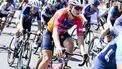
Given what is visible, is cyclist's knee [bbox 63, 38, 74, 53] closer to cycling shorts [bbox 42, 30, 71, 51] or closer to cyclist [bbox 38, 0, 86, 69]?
cyclist [bbox 38, 0, 86, 69]

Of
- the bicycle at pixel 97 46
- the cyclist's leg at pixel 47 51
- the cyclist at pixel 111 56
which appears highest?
the cyclist at pixel 111 56

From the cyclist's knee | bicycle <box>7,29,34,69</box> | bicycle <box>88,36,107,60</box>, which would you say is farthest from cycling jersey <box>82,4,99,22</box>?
the cyclist's knee

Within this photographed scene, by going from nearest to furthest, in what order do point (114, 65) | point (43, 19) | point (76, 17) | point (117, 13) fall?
point (114, 65)
point (76, 17)
point (117, 13)
point (43, 19)

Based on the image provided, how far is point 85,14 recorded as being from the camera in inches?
589

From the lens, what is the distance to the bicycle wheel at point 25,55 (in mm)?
9562

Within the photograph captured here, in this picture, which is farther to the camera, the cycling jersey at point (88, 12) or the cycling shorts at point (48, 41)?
the cycling jersey at point (88, 12)

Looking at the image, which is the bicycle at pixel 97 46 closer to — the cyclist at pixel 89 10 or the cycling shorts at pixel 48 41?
the cycling shorts at pixel 48 41

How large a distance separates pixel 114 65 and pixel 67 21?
347 centimetres

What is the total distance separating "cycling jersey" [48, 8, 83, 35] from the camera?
7133 millimetres

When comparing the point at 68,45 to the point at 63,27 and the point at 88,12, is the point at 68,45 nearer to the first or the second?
the point at 63,27

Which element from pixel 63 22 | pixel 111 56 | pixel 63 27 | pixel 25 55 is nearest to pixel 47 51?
pixel 63 27

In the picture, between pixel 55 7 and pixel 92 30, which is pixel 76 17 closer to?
pixel 55 7

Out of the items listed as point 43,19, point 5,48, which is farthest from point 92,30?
point 5,48

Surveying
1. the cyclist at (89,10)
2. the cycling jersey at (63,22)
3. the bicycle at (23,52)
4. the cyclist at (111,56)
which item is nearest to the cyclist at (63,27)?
the cycling jersey at (63,22)
